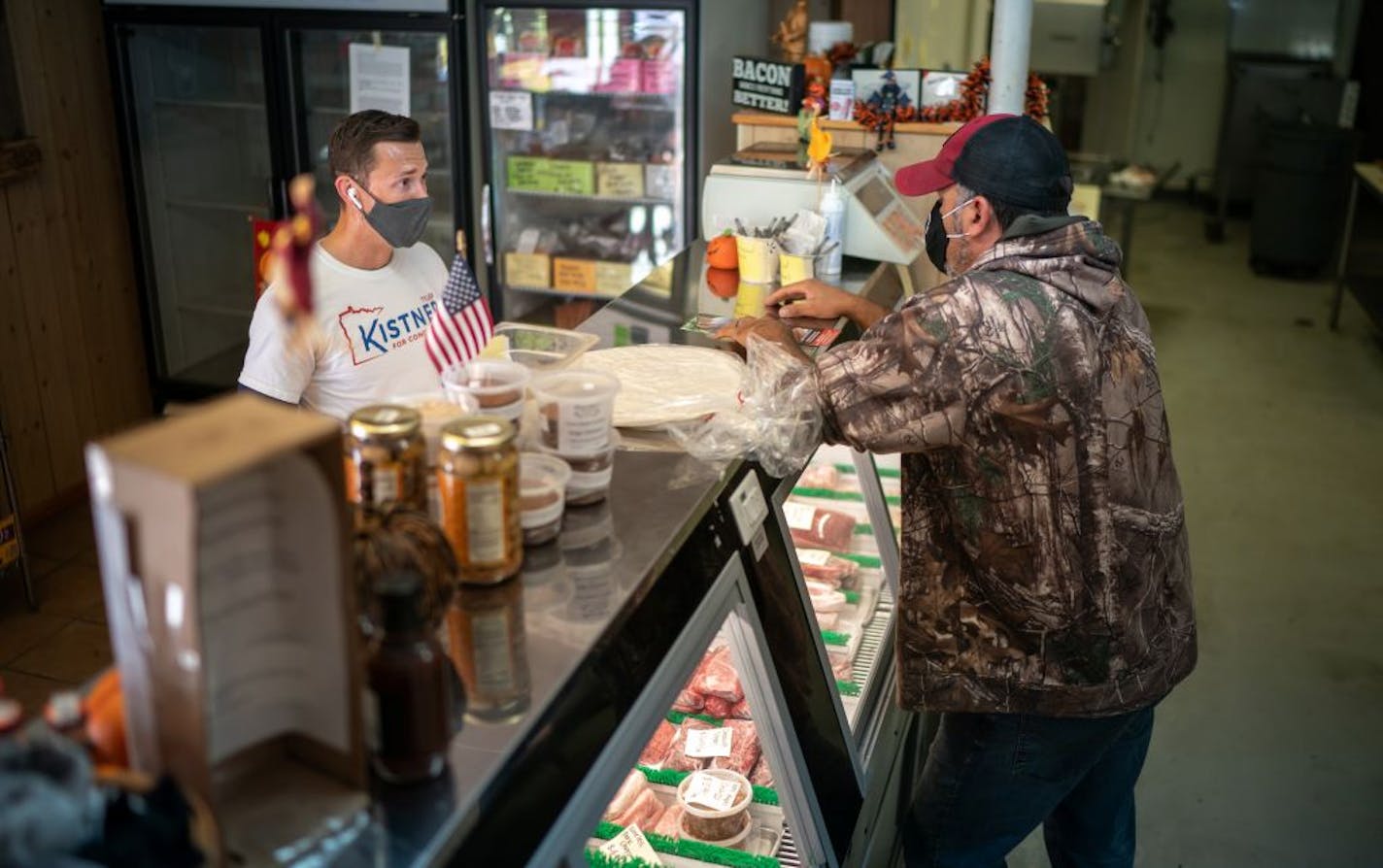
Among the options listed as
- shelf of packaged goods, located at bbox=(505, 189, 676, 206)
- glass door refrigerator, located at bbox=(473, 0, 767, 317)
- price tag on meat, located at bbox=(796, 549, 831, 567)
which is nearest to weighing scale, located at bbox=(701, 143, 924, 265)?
price tag on meat, located at bbox=(796, 549, 831, 567)

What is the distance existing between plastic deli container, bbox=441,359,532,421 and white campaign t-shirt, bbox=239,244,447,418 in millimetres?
1085

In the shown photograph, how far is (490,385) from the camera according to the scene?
71.6 inches

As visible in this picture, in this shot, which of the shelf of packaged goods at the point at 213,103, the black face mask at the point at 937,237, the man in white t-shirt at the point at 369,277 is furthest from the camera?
the shelf of packaged goods at the point at 213,103

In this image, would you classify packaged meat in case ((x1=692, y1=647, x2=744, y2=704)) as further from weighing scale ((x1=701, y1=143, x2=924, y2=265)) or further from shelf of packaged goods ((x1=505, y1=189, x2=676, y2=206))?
shelf of packaged goods ((x1=505, y1=189, x2=676, y2=206))

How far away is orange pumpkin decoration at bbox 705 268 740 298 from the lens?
3.29 metres

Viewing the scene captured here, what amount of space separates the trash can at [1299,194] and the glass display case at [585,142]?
597 cm

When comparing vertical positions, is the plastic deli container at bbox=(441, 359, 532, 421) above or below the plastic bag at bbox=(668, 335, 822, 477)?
above

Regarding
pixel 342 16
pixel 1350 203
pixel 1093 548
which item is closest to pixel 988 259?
pixel 1093 548

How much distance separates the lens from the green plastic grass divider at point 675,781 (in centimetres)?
261

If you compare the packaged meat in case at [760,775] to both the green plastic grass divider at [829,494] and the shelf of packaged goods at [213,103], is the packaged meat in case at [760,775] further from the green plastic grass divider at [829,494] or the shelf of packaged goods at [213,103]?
the shelf of packaged goods at [213,103]

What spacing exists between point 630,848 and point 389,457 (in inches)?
47.8

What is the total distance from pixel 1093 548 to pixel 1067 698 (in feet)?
0.98

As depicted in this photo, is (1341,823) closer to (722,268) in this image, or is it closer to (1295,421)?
(722,268)

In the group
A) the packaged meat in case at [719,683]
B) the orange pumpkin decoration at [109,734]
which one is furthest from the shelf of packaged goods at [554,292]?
the orange pumpkin decoration at [109,734]
